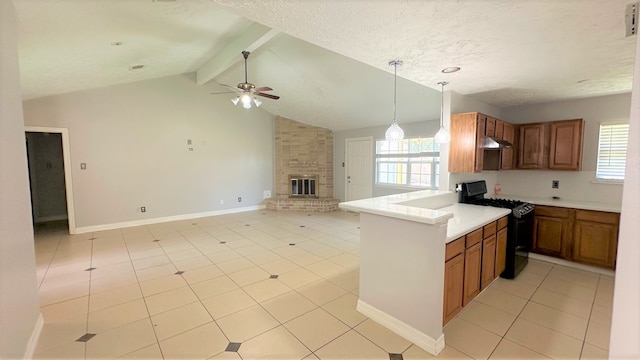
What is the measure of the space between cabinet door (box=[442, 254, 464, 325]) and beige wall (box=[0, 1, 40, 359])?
301 centimetres

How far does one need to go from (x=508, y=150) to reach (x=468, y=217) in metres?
2.24

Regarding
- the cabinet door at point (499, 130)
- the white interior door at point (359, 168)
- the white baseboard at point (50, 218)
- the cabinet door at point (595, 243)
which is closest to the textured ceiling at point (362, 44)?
the cabinet door at point (499, 130)

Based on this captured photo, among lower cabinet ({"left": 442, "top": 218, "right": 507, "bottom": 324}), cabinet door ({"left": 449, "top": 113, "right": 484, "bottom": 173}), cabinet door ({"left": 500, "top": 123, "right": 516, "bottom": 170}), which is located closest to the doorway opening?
lower cabinet ({"left": 442, "top": 218, "right": 507, "bottom": 324})

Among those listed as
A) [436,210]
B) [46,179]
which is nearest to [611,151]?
[436,210]

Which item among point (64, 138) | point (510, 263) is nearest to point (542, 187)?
point (510, 263)

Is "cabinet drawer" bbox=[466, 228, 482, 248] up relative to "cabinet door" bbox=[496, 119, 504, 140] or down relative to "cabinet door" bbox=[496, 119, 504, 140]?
down

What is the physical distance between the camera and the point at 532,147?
426 centimetres

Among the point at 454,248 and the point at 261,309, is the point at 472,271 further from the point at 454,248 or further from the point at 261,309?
the point at 261,309

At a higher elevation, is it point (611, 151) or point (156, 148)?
point (156, 148)

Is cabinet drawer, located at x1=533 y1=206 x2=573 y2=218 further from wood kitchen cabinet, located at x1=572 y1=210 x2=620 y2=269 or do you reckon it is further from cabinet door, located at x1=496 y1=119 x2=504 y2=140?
cabinet door, located at x1=496 y1=119 x2=504 y2=140

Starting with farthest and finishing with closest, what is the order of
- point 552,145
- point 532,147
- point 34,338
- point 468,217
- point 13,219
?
point 532,147 < point 552,145 < point 468,217 < point 34,338 < point 13,219

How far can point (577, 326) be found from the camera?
236 centimetres

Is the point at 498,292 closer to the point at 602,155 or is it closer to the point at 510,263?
the point at 510,263

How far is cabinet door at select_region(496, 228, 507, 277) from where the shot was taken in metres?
3.06
